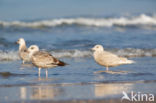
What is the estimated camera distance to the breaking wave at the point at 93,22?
74.0ft

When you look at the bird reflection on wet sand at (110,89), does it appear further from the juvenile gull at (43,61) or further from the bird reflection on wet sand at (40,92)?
the juvenile gull at (43,61)

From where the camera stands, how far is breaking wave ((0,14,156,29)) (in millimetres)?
22562

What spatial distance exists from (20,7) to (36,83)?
19.7 metres

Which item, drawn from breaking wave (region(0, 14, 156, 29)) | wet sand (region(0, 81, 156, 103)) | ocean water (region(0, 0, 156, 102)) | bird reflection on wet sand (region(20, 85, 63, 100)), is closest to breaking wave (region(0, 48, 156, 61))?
ocean water (region(0, 0, 156, 102))

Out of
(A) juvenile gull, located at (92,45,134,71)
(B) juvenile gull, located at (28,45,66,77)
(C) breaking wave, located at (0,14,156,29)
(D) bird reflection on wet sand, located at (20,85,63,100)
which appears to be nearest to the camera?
(D) bird reflection on wet sand, located at (20,85,63,100)

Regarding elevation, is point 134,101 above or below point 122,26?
below

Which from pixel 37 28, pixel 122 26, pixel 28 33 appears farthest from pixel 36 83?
pixel 122 26

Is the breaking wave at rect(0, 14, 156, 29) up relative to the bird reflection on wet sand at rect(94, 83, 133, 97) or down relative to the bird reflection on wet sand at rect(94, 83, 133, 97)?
up

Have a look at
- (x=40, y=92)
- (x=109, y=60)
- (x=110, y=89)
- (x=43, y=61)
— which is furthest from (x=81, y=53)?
(x=40, y=92)

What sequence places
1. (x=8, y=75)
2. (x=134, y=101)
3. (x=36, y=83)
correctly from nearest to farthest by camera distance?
(x=134, y=101)
(x=36, y=83)
(x=8, y=75)

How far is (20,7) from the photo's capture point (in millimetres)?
28688

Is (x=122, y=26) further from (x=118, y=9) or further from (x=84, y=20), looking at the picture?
(x=118, y=9)

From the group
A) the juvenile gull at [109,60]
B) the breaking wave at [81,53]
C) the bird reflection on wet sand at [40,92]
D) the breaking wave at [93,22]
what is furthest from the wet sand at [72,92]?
the breaking wave at [93,22]

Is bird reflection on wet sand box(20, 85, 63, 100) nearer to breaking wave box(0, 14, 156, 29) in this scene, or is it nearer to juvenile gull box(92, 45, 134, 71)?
juvenile gull box(92, 45, 134, 71)
